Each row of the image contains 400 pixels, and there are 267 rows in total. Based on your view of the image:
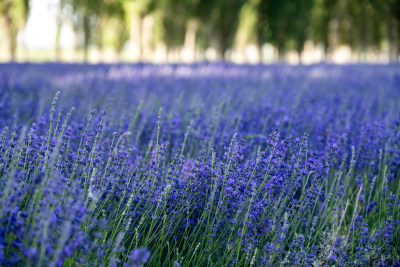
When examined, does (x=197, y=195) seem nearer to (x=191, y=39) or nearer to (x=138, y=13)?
(x=138, y=13)

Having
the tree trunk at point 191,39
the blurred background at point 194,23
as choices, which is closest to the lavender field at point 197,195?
the blurred background at point 194,23

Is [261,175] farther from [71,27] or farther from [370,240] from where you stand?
[71,27]

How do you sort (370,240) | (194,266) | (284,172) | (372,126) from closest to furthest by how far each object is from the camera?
(194,266) → (370,240) → (284,172) → (372,126)

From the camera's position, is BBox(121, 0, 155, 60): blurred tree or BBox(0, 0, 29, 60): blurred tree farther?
BBox(121, 0, 155, 60): blurred tree

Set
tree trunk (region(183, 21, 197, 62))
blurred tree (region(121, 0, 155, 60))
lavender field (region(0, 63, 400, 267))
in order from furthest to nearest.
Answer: tree trunk (region(183, 21, 197, 62)) < blurred tree (region(121, 0, 155, 60)) < lavender field (region(0, 63, 400, 267))

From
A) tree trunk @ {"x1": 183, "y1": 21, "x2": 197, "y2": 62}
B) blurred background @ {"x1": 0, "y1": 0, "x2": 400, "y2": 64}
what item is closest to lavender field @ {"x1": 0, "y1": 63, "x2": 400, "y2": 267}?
blurred background @ {"x1": 0, "y1": 0, "x2": 400, "y2": 64}

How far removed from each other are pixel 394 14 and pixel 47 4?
2223 centimetres

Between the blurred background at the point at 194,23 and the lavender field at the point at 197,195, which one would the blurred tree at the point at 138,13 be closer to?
the blurred background at the point at 194,23

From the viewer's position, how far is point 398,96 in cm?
575

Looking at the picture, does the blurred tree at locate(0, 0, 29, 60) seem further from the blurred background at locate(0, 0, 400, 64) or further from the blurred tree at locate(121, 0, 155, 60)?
the blurred tree at locate(121, 0, 155, 60)

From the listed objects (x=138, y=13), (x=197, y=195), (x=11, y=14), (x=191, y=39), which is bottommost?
(x=197, y=195)

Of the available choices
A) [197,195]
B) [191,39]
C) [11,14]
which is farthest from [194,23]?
[197,195]

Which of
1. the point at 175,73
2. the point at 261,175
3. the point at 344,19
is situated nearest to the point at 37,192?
the point at 261,175

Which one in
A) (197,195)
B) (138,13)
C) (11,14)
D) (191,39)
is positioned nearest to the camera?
(197,195)
